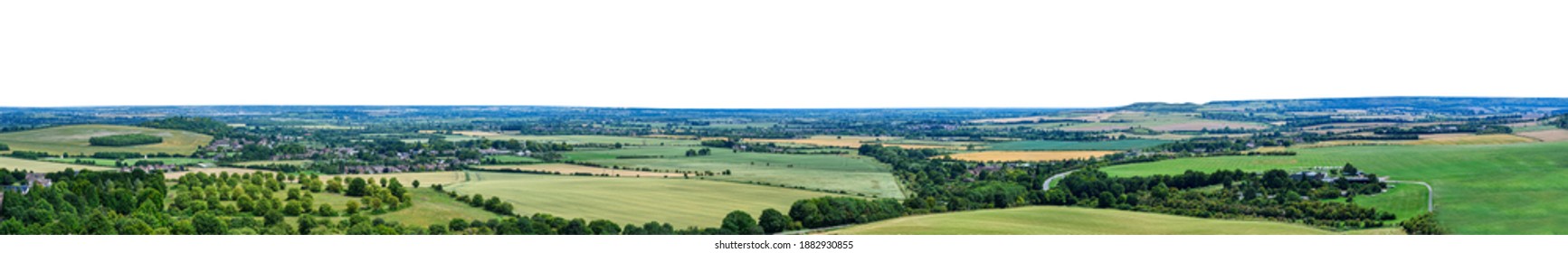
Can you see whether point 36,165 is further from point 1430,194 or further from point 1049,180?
point 1430,194

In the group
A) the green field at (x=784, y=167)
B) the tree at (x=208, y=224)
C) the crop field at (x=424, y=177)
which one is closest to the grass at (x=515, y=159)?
the green field at (x=784, y=167)

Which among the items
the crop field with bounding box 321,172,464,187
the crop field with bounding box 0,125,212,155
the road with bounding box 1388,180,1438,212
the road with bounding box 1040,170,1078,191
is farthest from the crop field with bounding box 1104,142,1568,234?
the crop field with bounding box 0,125,212,155

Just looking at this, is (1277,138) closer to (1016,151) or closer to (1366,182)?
(1016,151)

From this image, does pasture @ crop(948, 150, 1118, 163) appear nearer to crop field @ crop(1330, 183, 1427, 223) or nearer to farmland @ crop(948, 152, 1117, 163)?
farmland @ crop(948, 152, 1117, 163)

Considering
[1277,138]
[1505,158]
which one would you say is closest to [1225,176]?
[1505,158]

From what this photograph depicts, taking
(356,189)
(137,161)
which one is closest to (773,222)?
(356,189)

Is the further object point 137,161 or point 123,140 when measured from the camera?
point 123,140
